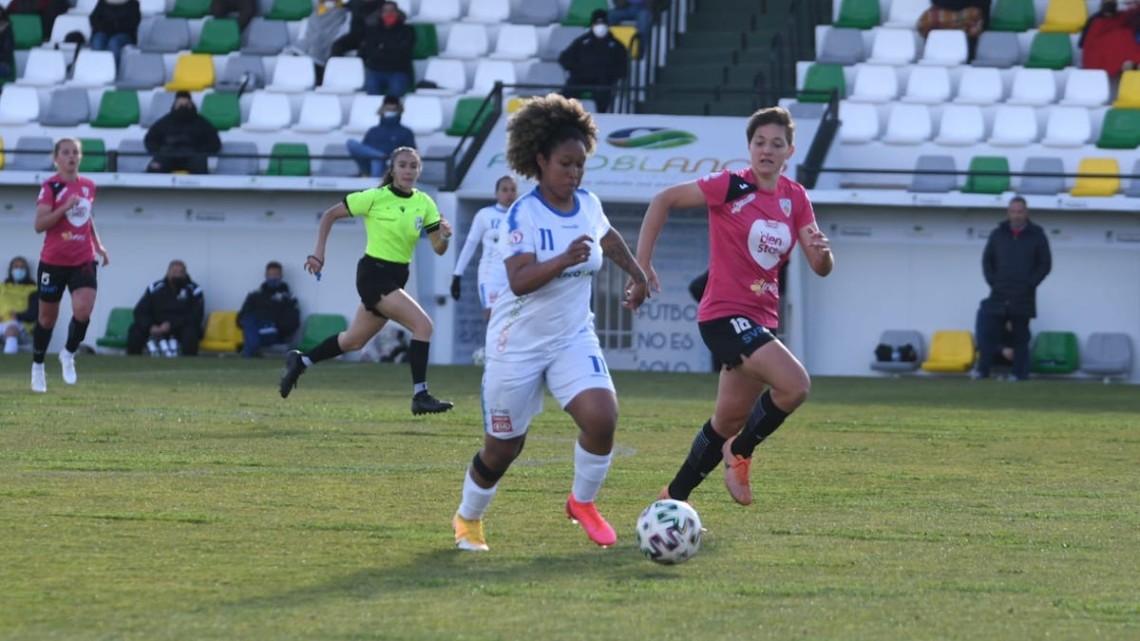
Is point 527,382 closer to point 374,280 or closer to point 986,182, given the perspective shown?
point 374,280

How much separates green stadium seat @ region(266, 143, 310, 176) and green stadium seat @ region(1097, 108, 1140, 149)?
10372mm

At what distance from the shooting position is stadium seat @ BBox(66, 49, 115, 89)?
1138 inches

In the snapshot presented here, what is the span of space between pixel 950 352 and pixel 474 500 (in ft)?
57.7

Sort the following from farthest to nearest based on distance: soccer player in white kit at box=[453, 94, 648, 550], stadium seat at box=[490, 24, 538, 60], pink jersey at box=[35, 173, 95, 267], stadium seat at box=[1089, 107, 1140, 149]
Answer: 1. stadium seat at box=[490, 24, 538, 60]
2. stadium seat at box=[1089, 107, 1140, 149]
3. pink jersey at box=[35, 173, 95, 267]
4. soccer player in white kit at box=[453, 94, 648, 550]

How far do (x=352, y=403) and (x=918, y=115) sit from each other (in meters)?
11.7

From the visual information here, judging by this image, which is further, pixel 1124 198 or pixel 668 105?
pixel 668 105

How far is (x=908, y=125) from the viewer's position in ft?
84.8

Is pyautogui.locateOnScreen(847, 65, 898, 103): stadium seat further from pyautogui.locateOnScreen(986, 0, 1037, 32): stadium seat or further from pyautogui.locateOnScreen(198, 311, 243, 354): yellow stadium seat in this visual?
pyautogui.locateOnScreen(198, 311, 243, 354): yellow stadium seat

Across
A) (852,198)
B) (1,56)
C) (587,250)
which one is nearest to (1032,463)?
(587,250)

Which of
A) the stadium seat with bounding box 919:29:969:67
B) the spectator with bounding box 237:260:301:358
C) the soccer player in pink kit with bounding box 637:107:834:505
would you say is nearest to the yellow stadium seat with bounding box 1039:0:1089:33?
the stadium seat with bounding box 919:29:969:67

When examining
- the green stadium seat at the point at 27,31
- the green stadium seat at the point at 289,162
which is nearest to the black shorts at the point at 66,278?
the green stadium seat at the point at 289,162

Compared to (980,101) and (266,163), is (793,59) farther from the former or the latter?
(266,163)

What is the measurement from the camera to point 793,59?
2800cm

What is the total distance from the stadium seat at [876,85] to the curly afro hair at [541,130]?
19226 mm
